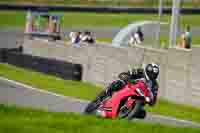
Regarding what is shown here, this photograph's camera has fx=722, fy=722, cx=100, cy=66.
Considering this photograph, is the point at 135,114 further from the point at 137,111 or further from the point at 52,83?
the point at 52,83

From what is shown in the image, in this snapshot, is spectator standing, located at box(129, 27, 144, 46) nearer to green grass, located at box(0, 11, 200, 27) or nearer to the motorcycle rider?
the motorcycle rider

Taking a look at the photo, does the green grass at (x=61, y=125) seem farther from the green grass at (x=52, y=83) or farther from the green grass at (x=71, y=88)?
Answer: the green grass at (x=52, y=83)

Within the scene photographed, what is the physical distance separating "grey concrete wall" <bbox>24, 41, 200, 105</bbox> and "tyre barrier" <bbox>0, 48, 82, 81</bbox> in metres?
0.45

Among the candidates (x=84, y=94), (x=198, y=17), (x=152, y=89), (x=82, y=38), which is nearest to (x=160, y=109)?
(x=84, y=94)

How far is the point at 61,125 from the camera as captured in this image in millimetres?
8109

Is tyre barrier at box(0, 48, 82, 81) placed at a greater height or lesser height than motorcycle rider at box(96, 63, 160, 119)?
lesser

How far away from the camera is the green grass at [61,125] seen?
25.2ft

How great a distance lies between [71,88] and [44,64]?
4260 mm

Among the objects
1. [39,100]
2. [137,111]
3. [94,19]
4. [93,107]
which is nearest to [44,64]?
[39,100]

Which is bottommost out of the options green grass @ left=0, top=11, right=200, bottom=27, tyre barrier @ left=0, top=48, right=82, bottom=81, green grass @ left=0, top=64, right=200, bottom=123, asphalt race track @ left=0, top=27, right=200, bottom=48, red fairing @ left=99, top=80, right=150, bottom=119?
green grass @ left=0, top=64, right=200, bottom=123

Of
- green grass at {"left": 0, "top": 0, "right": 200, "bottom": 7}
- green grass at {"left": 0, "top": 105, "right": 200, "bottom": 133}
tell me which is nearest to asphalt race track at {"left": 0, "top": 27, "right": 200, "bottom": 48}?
green grass at {"left": 0, "top": 0, "right": 200, "bottom": 7}

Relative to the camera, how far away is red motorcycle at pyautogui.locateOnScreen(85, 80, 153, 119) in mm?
11992

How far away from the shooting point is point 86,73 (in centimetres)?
2505

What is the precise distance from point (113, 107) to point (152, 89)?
2.37 ft
